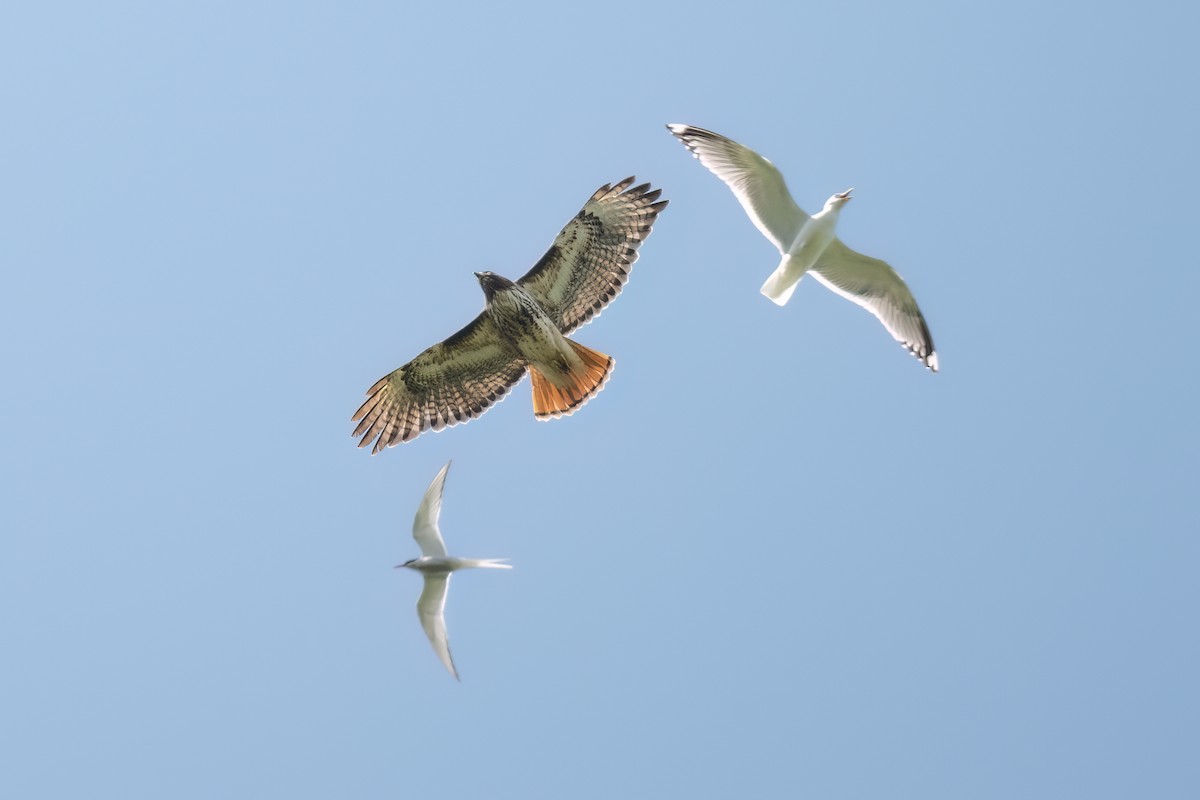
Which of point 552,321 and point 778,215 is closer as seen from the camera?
point 552,321

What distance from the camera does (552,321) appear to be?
41.9 feet

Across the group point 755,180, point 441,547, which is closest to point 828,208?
point 755,180

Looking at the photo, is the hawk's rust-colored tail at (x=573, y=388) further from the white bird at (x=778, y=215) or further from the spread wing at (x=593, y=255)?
the white bird at (x=778, y=215)

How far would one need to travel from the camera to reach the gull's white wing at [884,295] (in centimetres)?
1389

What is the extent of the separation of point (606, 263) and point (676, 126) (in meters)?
1.72

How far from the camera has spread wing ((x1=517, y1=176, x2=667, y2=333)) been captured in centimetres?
1273

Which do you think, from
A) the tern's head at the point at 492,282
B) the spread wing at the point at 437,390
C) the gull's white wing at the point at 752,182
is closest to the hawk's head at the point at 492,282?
the tern's head at the point at 492,282

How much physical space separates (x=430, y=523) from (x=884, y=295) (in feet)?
18.2

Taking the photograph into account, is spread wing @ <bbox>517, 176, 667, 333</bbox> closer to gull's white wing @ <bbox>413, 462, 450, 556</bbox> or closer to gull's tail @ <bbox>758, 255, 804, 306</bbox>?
gull's tail @ <bbox>758, 255, 804, 306</bbox>

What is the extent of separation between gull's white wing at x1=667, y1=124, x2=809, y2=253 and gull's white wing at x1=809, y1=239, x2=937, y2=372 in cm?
64

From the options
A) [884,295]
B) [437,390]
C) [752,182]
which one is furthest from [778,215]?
[437,390]

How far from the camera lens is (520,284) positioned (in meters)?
12.7

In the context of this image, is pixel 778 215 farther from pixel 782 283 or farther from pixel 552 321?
pixel 552 321

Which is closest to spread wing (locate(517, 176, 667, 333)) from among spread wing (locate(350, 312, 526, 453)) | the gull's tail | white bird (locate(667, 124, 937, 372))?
spread wing (locate(350, 312, 526, 453))
